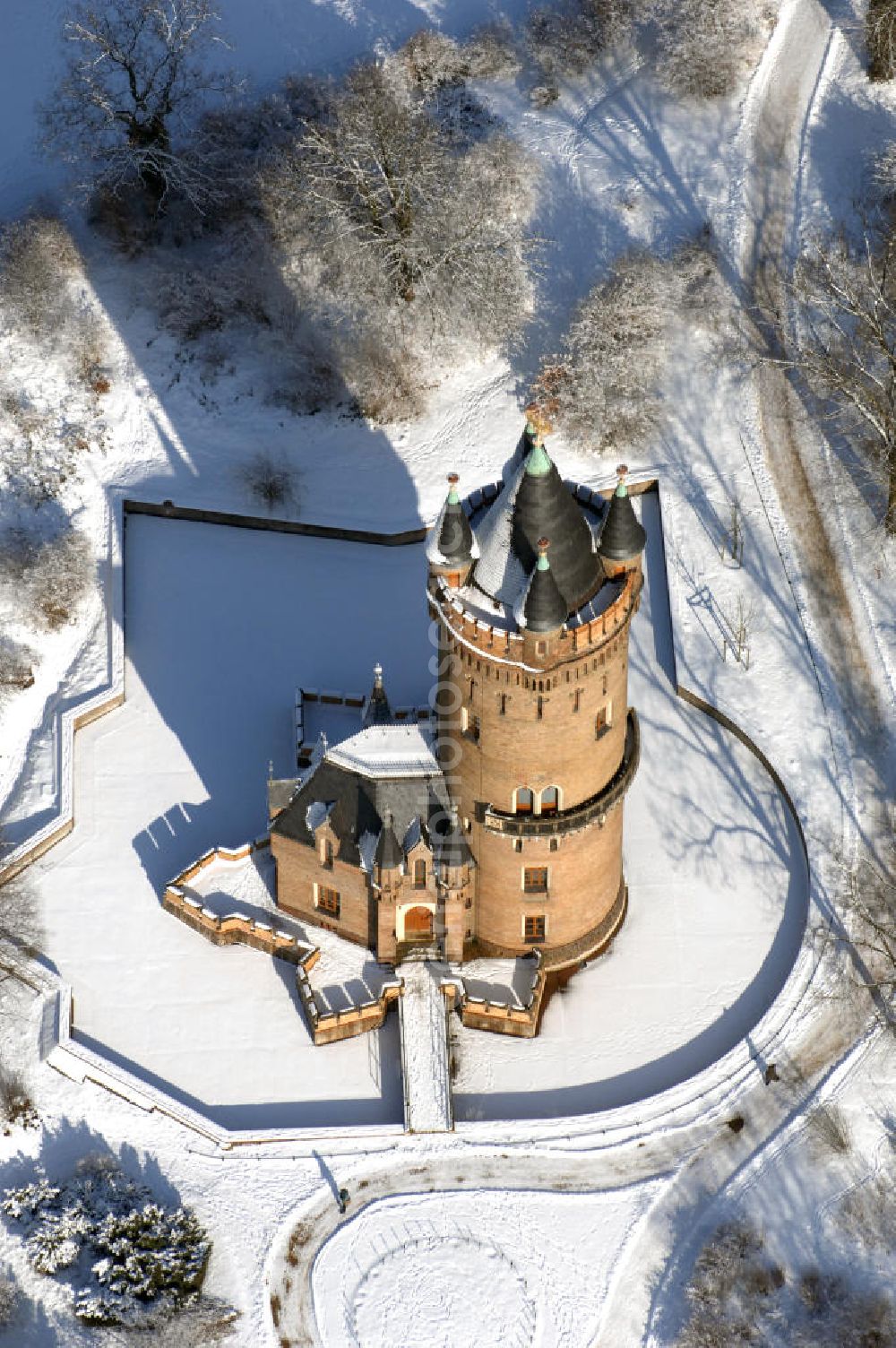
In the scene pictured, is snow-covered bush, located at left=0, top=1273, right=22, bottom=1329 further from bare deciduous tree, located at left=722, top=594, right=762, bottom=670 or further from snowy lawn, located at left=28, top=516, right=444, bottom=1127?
bare deciduous tree, located at left=722, top=594, right=762, bottom=670

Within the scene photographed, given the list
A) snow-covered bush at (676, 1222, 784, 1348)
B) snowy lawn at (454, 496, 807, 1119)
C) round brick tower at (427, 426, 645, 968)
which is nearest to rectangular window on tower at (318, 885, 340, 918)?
round brick tower at (427, 426, 645, 968)

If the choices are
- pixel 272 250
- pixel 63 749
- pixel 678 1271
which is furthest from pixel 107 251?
pixel 678 1271

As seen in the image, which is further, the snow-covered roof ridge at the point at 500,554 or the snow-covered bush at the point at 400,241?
the snow-covered bush at the point at 400,241

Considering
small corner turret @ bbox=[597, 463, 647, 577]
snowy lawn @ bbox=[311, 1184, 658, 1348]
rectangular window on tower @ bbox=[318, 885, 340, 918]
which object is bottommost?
snowy lawn @ bbox=[311, 1184, 658, 1348]

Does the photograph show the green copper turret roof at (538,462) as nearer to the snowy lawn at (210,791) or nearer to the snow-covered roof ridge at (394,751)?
the snow-covered roof ridge at (394,751)

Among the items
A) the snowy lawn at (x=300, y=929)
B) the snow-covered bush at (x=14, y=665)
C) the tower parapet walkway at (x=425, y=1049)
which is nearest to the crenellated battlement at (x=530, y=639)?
the tower parapet walkway at (x=425, y=1049)

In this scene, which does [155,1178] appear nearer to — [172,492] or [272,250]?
[172,492]
